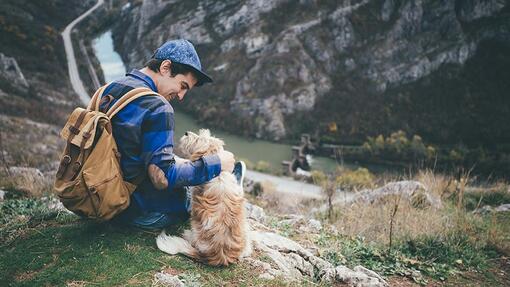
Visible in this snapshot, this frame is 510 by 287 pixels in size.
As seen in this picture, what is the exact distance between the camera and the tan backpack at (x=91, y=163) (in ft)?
9.76

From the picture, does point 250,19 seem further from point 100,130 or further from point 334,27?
point 100,130

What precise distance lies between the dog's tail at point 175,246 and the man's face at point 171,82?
131cm

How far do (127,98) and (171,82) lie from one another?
17.5 inches

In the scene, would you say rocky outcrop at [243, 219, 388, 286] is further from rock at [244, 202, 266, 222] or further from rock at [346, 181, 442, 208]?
rock at [346, 181, 442, 208]

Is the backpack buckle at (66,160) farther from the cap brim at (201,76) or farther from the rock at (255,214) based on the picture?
the rock at (255,214)

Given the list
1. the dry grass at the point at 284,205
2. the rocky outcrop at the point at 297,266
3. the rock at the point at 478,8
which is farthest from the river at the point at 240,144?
the rock at the point at 478,8

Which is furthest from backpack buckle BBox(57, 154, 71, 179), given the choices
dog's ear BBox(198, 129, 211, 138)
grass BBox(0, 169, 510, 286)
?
dog's ear BBox(198, 129, 211, 138)

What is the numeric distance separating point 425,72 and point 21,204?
258 ft

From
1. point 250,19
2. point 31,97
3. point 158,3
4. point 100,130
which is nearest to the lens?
point 100,130

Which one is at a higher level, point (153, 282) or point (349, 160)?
point (153, 282)

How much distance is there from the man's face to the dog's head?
1.48 feet

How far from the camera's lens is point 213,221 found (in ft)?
11.3

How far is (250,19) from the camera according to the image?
3120 inches

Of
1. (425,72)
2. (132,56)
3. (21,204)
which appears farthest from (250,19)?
(21,204)
